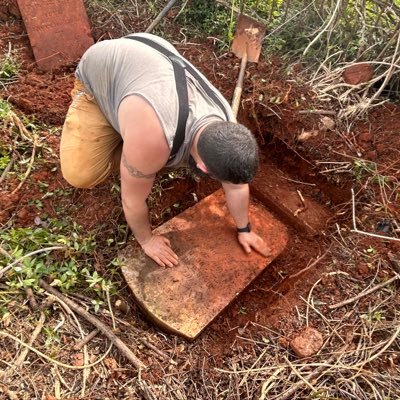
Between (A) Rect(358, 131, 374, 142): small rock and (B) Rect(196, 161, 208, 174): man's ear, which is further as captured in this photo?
(A) Rect(358, 131, 374, 142): small rock

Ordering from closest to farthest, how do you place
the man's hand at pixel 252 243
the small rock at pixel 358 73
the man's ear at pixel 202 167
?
the man's ear at pixel 202 167
the man's hand at pixel 252 243
the small rock at pixel 358 73

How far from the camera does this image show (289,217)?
2822 millimetres

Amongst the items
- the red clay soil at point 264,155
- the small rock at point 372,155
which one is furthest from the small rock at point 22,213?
the small rock at point 372,155

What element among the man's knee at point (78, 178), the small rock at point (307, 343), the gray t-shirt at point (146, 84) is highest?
the gray t-shirt at point (146, 84)

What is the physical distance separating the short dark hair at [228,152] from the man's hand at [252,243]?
0.88 meters

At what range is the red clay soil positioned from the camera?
230 centimetres

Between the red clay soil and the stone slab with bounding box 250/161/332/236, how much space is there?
6 centimetres

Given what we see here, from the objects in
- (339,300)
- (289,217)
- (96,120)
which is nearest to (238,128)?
(96,120)

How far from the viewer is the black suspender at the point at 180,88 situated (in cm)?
167

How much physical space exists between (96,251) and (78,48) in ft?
5.74

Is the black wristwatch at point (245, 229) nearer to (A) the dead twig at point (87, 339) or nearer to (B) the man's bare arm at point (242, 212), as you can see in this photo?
(B) the man's bare arm at point (242, 212)

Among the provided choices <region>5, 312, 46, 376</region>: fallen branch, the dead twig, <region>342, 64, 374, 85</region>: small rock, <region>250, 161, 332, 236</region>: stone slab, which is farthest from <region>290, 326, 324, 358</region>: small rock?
<region>342, 64, 374, 85</region>: small rock

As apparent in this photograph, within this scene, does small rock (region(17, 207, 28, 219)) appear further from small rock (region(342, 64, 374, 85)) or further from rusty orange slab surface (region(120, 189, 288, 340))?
small rock (region(342, 64, 374, 85))

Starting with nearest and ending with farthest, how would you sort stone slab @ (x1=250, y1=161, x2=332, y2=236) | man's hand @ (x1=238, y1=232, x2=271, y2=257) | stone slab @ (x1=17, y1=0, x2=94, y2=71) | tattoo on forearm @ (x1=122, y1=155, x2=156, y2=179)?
tattoo on forearm @ (x1=122, y1=155, x2=156, y2=179)
man's hand @ (x1=238, y1=232, x2=271, y2=257)
stone slab @ (x1=250, y1=161, x2=332, y2=236)
stone slab @ (x1=17, y1=0, x2=94, y2=71)
